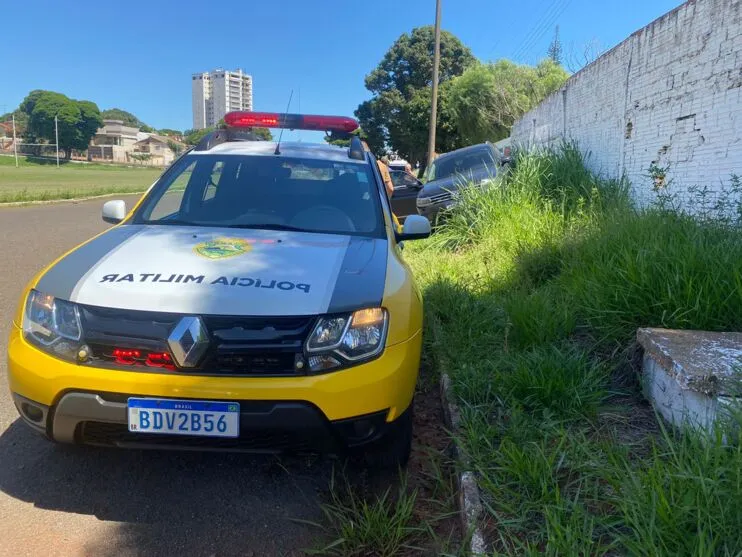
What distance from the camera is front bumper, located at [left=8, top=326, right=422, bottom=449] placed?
218 centimetres

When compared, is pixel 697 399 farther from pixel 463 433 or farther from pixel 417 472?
pixel 417 472

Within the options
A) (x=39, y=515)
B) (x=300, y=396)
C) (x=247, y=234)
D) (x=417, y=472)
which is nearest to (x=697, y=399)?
(x=417, y=472)

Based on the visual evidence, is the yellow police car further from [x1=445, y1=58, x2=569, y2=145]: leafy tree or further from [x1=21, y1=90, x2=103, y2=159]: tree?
[x1=21, y1=90, x2=103, y2=159]: tree

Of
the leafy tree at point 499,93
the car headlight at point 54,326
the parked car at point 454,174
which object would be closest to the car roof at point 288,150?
the car headlight at point 54,326

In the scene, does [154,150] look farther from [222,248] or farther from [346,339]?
[346,339]

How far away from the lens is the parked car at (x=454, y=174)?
936 centimetres

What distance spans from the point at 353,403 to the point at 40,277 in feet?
5.14

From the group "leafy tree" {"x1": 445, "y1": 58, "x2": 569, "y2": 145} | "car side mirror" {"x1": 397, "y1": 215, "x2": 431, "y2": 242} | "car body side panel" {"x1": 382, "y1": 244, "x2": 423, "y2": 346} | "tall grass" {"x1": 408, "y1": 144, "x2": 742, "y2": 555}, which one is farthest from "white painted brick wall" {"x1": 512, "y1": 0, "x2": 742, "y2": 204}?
"leafy tree" {"x1": 445, "y1": 58, "x2": 569, "y2": 145}

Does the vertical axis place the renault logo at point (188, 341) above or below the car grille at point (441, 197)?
below

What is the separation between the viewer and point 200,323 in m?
2.22

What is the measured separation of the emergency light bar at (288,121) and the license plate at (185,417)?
3479 millimetres

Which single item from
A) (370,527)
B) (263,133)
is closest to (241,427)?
(370,527)

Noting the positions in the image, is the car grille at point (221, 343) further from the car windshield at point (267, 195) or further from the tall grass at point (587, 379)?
the car windshield at point (267, 195)

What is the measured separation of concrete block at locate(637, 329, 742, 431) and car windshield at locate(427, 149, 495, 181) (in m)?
8.20
